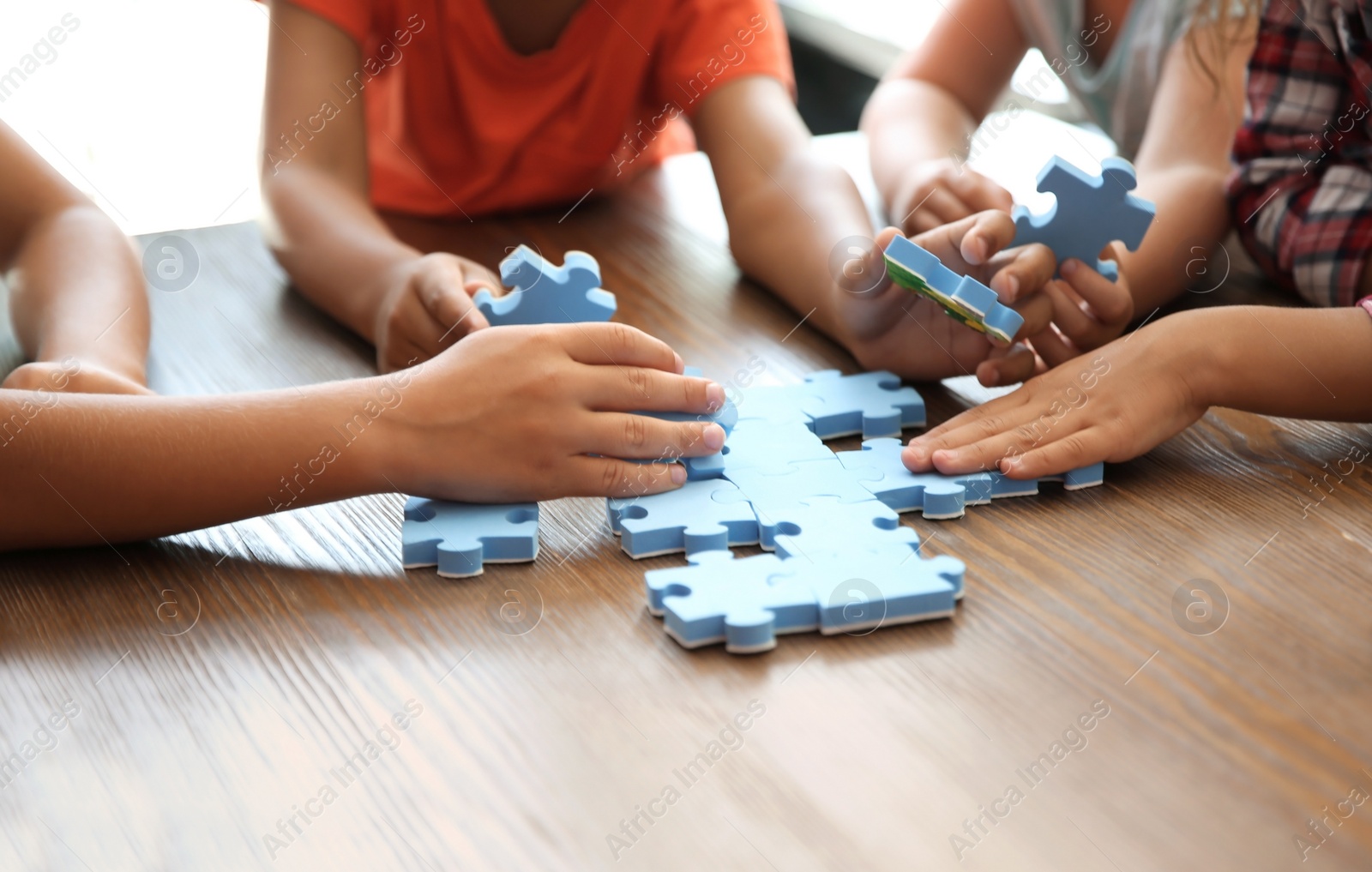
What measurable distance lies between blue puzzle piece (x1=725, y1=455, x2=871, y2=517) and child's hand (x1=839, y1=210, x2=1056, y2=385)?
8.0 inches

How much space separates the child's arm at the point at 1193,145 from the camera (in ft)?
3.85

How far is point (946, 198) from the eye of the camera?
111 cm

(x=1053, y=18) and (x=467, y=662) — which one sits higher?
(x=1053, y=18)

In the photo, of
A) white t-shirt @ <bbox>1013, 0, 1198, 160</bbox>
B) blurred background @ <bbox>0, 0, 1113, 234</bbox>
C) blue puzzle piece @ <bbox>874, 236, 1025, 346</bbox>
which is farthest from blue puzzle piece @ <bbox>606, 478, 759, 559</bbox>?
blurred background @ <bbox>0, 0, 1113, 234</bbox>

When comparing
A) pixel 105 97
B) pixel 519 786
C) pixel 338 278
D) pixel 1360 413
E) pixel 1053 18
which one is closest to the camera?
pixel 519 786

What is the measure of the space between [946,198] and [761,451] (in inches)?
15.0

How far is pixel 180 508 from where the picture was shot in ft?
2.60

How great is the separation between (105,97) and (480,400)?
2.76 metres

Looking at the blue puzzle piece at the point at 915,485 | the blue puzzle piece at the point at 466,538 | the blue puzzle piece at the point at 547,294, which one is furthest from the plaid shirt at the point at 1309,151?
the blue puzzle piece at the point at 466,538

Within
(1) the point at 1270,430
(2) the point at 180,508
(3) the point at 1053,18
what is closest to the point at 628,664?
(2) the point at 180,508

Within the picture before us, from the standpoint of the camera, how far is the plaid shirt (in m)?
1.10

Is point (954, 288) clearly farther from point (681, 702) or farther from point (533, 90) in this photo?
point (533, 90)

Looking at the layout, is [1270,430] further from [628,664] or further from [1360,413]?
[628,664]

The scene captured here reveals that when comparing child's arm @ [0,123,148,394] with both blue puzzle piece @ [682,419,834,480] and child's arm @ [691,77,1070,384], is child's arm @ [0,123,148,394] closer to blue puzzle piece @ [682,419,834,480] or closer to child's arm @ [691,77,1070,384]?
blue puzzle piece @ [682,419,834,480]
